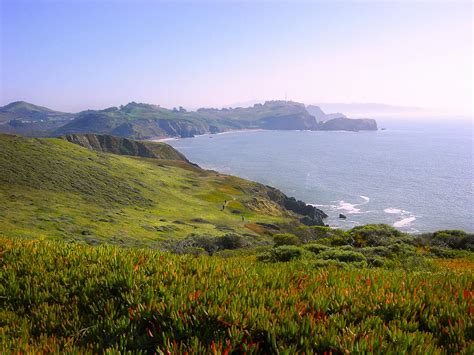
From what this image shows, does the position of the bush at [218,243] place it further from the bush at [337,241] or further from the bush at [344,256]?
the bush at [344,256]

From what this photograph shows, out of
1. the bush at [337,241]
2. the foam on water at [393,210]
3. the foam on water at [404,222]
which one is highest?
the bush at [337,241]

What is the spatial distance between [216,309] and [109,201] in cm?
6862

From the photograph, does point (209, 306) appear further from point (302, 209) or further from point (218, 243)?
point (302, 209)

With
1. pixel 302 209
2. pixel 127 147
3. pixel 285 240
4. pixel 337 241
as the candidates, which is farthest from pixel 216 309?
pixel 127 147

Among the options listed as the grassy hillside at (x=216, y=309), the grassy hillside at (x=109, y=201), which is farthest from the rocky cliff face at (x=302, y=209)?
the grassy hillside at (x=216, y=309)

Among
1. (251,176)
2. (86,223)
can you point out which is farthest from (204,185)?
(86,223)

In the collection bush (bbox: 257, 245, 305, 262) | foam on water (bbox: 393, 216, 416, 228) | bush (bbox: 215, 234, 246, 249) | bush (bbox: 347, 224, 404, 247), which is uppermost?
bush (bbox: 257, 245, 305, 262)

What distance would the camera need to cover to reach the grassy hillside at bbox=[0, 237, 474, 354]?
173 inches

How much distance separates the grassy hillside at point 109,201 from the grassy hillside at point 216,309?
113 ft

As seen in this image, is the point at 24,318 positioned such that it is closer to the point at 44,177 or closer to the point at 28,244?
the point at 28,244

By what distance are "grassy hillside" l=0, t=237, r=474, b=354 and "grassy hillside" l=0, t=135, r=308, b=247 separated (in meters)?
34.4

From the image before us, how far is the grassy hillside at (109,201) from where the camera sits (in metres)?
46.3

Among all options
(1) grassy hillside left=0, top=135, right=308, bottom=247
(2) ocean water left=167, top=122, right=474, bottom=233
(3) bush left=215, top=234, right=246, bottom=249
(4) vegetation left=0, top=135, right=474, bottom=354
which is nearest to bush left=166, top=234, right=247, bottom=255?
(3) bush left=215, top=234, right=246, bottom=249

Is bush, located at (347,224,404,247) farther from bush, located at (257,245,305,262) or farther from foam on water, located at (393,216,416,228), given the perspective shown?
foam on water, located at (393,216,416,228)
